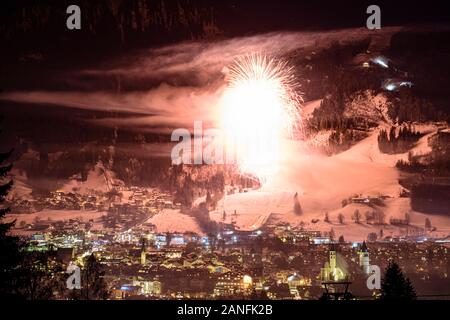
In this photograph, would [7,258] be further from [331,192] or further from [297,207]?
[331,192]

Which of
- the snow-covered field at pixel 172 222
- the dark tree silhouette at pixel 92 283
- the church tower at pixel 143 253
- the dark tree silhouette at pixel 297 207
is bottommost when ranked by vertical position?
the dark tree silhouette at pixel 92 283

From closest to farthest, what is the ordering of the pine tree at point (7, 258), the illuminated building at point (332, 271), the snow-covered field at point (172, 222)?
1. the pine tree at point (7, 258)
2. the illuminated building at point (332, 271)
3. the snow-covered field at point (172, 222)

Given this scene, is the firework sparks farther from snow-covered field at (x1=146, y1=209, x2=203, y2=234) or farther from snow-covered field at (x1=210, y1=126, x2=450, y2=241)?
snow-covered field at (x1=146, y1=209, x2=203, y2=234)

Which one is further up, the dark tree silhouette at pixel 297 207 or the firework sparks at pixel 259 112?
the firework sparks at pixel 259 112

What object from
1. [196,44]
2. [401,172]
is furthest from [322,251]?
[196,44]

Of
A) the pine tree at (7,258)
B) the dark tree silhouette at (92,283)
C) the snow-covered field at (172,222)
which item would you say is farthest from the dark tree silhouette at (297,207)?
the pine tree at (7,258)

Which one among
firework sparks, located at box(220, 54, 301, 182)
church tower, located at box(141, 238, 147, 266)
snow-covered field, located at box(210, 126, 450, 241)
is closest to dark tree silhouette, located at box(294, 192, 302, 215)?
snow-covered field, located at box(210, 126, 450, 241)

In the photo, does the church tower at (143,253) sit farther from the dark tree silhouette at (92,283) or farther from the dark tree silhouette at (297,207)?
the dark tree silhouette at (297,207)

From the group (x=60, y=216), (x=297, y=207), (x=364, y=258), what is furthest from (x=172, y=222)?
(x=364, y=258)
